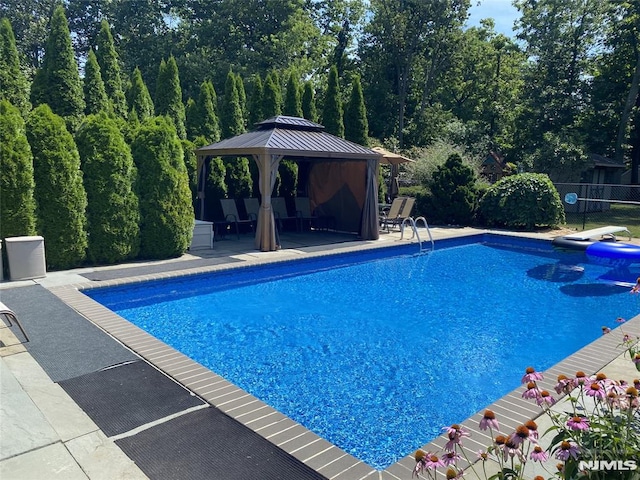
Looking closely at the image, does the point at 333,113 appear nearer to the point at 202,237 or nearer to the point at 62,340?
the point at 202,237

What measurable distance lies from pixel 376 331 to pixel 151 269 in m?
4.35

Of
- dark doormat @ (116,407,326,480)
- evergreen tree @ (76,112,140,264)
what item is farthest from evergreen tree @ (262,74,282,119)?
dark doormat @ (116,407,326,480)

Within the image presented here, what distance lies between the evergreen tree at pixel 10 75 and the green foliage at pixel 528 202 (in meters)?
14.1

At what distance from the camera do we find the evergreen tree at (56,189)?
26.0ft

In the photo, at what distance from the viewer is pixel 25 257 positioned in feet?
24.3

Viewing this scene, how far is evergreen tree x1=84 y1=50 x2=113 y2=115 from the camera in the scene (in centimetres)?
1272

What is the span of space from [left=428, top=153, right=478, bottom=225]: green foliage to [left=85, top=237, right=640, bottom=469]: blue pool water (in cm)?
586

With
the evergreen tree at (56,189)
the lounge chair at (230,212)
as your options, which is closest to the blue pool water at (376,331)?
the evergreen tree at (56,189)

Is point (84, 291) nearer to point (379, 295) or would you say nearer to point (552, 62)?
point (379, 295)

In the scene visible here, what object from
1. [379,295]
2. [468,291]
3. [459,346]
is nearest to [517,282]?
[468,291]

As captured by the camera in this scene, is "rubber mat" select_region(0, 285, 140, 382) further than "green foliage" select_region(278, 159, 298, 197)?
No

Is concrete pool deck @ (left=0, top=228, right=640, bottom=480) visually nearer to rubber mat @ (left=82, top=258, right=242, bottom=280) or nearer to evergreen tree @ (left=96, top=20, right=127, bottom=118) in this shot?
rubber mat @ (left=82, top=258, right=242, bottom=280)

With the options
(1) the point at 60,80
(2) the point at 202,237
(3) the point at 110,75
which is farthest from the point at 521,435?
(3) the point at 110,75

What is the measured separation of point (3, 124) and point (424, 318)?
727 cm
